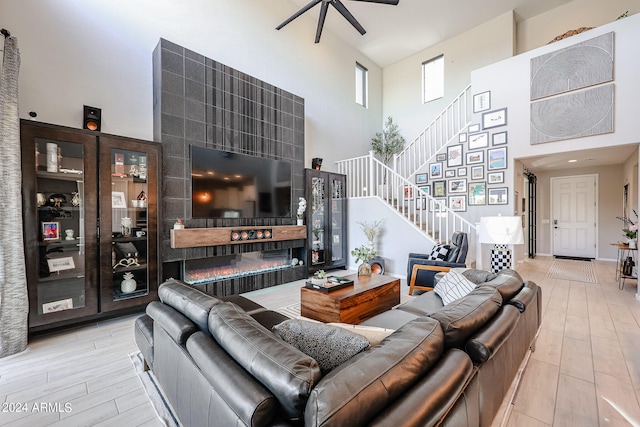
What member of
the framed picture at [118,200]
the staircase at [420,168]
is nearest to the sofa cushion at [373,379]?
the framed picture at [118,200]

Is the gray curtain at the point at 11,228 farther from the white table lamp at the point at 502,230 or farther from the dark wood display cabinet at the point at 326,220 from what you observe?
the white table lamp at the point at 502,230

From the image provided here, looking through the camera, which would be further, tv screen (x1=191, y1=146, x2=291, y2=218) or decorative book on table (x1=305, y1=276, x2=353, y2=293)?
tv screen (x1=191, y1=146, x2=291, y2=218)

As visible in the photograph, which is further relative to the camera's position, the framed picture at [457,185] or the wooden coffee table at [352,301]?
the framed picture at [457,185]

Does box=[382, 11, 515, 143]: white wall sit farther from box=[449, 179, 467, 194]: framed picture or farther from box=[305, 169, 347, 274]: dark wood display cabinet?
box=[305, 169, 347, 274]: dark wood display cabinet

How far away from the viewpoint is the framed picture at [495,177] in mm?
5477

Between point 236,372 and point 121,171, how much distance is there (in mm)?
3234

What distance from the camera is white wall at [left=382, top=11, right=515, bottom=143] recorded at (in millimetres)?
6492

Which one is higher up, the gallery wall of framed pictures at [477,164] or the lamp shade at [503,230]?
the gallery wall of framed pictures at [477,164]

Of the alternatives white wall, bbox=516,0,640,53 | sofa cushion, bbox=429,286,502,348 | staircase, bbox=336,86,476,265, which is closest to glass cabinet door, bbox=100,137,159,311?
sofa cushion, bbox=429,286,502,348

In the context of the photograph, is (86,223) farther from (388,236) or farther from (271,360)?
(388,236)

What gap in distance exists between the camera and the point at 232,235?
13.6 feet

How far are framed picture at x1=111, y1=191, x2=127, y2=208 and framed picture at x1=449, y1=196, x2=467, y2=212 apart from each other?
6.12 meters

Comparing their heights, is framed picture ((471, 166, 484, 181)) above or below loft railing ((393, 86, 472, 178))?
below

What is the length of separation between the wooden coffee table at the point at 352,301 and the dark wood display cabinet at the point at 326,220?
2201mm
